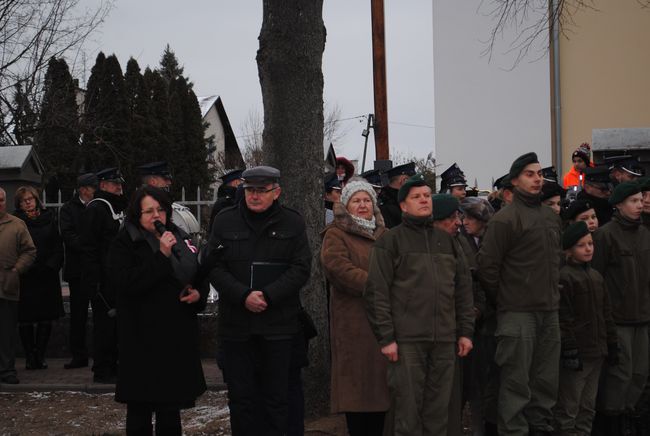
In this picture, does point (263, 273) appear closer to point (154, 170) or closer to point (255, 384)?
point (255, 384)

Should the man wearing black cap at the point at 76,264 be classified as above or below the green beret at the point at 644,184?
below

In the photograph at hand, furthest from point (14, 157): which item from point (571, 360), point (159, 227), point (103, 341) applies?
point (571, 360)

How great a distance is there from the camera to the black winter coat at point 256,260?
18.8 ft

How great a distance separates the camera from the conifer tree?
1927 cm

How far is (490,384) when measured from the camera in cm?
→ 663

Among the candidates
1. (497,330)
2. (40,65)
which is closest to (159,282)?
(497,330)

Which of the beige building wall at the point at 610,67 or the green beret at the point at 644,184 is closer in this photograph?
the green beret at the point at 644,184

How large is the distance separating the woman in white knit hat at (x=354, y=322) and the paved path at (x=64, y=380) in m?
2.93

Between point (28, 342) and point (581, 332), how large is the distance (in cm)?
618

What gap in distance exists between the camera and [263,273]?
582 centimetres

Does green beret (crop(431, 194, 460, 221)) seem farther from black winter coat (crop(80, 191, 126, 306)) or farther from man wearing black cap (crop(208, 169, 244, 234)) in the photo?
black winter coat (crop(80, 191, 126, 306))

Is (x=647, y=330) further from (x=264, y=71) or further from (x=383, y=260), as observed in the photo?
(x=264, y=71)

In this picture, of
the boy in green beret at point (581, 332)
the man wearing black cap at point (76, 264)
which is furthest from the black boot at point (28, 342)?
the boy in green beret at point (581, 332)

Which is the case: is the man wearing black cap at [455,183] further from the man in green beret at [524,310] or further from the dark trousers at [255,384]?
the dark trousers at [255,384]
